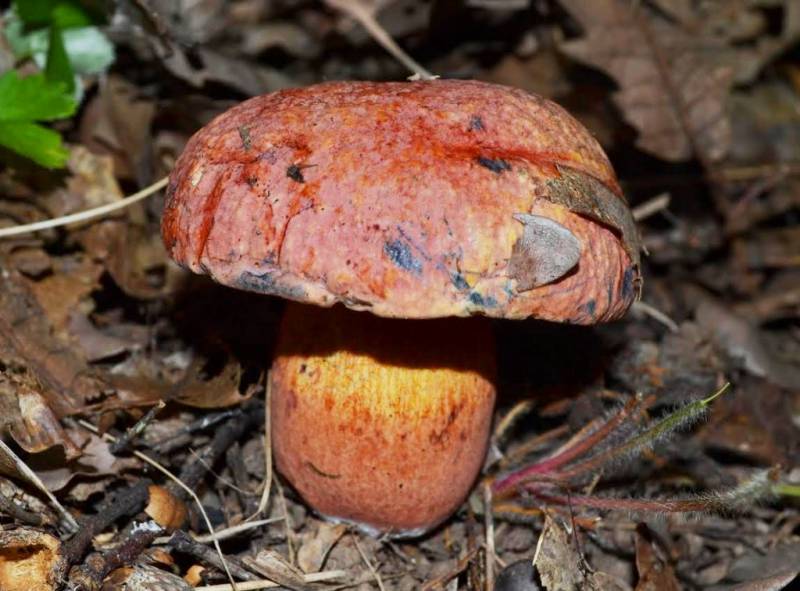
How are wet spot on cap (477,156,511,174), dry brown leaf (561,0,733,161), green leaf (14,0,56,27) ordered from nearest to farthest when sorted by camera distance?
wet spot on cap (477,156,511,174), green leaf (14,0,56,27), dry brown leaf (561,0,733,161)

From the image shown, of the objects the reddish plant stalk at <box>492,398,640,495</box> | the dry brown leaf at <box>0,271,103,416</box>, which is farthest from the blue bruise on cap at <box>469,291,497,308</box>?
the dry brown leaf at <box>0,271,103,416</box>

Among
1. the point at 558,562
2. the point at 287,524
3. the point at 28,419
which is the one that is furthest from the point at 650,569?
the point at 28,419

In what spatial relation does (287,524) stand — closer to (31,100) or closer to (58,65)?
(31,100)

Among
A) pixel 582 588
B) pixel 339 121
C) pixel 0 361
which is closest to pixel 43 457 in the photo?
pixel 0 361

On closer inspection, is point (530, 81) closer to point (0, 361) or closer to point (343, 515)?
point (343, 515)

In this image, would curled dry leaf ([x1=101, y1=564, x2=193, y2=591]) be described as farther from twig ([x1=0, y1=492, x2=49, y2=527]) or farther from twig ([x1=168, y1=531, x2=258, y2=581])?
twig ([x1=0, y1=492, x2=49, y2=527])

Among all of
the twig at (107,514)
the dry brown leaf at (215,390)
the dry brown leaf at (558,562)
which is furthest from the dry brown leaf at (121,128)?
the dry brown leaf at (558,562)
